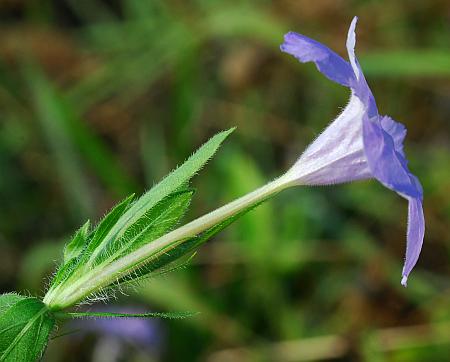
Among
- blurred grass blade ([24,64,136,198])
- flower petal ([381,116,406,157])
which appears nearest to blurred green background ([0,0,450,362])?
blurred grass blade ([24,64,136,198])

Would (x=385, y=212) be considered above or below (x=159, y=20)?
below

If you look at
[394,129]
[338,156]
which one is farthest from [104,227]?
[394,129]

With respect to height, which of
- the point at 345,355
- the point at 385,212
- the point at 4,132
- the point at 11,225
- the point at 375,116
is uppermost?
the point at 375,116

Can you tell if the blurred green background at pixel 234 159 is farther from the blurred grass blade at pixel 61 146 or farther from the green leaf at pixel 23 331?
Result: the green leaf at pixel 23 331

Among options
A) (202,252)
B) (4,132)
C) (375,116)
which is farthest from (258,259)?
(375,116)

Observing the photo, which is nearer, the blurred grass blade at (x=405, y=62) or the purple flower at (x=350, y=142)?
the purple flower at (x=350, y=142)

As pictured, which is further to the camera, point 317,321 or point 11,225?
point 11,225

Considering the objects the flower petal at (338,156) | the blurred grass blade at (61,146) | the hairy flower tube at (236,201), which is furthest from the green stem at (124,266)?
the blurred grass blade at (61,146)

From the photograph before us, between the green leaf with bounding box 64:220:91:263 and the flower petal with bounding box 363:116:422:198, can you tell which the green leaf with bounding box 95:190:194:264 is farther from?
the flower petal with bounding box 363:116:422:198

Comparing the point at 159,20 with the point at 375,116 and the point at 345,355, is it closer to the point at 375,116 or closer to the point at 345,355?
the point at 345,355
